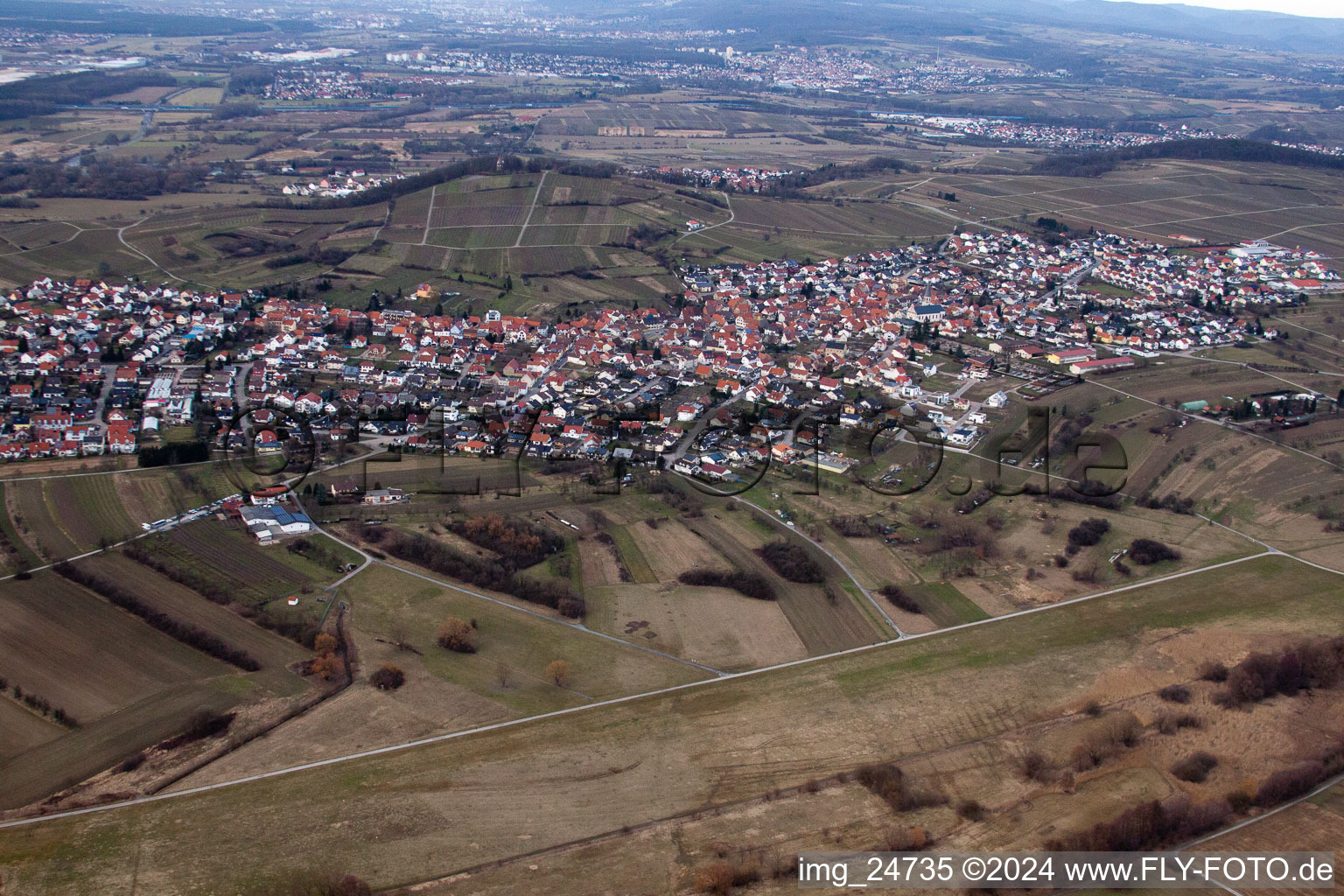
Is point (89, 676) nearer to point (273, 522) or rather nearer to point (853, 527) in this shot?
point (273, 522)

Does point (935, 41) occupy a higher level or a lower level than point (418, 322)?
higher

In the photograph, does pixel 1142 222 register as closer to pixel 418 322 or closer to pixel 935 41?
pixel 418 322

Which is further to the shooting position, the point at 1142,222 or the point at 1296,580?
the point at 1142,222

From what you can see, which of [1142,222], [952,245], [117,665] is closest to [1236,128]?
[1142,222]

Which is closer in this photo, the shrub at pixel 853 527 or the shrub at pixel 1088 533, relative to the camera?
the shrub at pixel 1088 533

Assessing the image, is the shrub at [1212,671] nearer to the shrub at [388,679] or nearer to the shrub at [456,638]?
the shrub at [456,638]

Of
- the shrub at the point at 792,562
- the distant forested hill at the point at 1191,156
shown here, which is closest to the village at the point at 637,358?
the shrub at the point at 792,562
